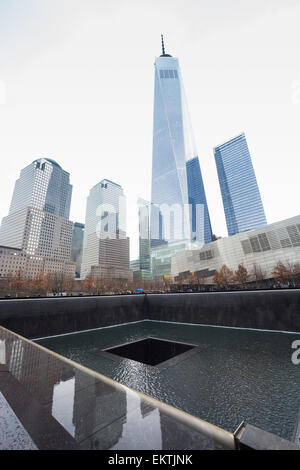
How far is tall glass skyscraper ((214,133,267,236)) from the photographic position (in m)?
102

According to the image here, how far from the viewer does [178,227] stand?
97.6 meters

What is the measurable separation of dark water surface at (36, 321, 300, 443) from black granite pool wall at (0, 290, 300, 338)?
1.68 m

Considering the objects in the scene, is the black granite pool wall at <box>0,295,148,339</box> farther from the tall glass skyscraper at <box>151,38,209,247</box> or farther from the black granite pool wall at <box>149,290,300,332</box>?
the tall glass skyscraper at <box>151,38,209,247</box>

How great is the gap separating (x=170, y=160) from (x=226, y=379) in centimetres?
11006

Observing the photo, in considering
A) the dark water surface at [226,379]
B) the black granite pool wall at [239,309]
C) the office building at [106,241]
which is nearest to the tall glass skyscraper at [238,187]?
the office building at [106,241]

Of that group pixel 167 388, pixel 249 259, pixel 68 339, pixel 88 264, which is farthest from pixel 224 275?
pixel 88 264

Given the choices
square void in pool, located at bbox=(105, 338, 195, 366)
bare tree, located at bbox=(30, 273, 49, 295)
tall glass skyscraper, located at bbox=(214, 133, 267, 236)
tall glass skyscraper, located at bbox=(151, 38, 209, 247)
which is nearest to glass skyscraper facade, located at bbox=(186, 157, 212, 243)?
tall glass skyscraper, located at bbox=(151, 38, 209, 247)

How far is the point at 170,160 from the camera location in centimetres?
10612

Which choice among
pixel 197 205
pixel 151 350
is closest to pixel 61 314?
pixel 151 350

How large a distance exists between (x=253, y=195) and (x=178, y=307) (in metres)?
106

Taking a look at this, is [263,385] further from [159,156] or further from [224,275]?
[159,156]

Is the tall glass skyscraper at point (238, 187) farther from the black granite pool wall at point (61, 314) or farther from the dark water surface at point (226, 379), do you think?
the dark water surface at point (226, 379)
